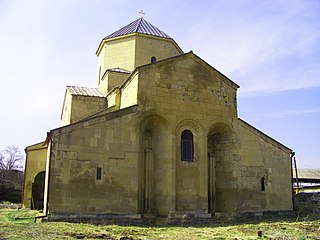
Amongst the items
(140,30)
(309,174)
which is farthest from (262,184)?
(309,174)

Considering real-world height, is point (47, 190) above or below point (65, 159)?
below

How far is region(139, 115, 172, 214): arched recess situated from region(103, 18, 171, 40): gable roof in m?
6.95

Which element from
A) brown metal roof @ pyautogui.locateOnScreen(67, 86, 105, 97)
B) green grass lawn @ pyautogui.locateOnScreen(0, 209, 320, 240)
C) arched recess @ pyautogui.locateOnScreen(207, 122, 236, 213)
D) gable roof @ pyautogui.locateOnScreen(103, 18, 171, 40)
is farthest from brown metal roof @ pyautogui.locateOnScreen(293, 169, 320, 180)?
green grass lawn @ pyautogui.locateOnScreen(0, 209, 320, 240)

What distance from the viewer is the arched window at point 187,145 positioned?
13932mm

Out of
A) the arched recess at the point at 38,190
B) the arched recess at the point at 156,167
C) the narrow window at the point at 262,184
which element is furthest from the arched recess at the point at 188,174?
the arched recess at the point at 38,190

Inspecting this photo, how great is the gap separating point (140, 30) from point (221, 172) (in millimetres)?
8884

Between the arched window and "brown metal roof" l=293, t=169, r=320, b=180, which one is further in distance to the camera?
"brown metal roof" l=293, t=169, r=320, b=180

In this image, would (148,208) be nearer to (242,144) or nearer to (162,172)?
(162,172)

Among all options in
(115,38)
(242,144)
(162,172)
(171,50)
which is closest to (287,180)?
(242,144)

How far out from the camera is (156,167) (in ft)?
44.8

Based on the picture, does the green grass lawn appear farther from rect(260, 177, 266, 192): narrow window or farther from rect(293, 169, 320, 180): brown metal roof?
rect(293, 169, 320, 180): brown metal roof

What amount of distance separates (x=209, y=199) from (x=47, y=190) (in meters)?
6.62

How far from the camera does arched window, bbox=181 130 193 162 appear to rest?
1393 centimetres

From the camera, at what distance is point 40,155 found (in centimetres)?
1764
